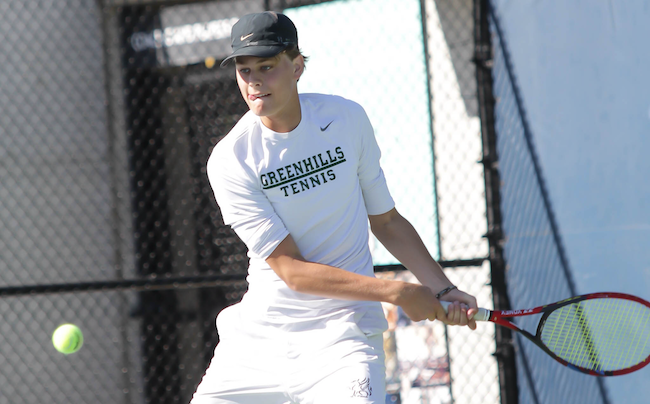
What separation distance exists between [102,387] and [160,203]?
1373mm

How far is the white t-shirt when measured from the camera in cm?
206

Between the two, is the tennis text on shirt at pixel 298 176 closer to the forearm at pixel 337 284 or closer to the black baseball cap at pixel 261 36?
the forearm at pixel 337 284

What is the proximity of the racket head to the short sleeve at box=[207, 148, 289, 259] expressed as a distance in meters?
0.99

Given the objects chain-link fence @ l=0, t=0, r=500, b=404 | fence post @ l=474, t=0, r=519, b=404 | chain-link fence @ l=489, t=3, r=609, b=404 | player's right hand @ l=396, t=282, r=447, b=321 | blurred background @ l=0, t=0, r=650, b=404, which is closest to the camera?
player's right hand @ l=396, t=282, r=447, b=321

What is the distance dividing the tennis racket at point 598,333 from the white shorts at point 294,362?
68 cm

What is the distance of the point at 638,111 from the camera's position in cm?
247

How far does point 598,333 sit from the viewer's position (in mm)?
2613

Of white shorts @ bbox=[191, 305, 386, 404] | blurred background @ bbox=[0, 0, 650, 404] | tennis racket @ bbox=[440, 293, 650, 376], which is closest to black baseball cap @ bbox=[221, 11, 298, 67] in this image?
white shorts @ bbox=[191, 305, 386, 404]

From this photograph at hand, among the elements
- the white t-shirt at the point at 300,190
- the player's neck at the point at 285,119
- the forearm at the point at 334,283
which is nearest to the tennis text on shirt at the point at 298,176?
the white t-shirt at the point at 300,190

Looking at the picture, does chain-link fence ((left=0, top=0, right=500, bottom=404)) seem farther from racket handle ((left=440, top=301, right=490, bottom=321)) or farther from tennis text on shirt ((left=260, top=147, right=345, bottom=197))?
tennis text on shirt ((left=260, top=147, right=345, bottom=197))

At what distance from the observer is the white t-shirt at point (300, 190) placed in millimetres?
2061

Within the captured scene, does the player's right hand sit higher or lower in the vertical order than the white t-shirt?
lower

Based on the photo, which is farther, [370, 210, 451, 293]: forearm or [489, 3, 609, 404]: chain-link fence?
[489, 3, 609, 404]: chain-link fence

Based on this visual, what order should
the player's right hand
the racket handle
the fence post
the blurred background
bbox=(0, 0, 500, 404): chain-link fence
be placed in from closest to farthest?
1. the player's right hand
2. the racket handle
3. the blurred background
4. the fence post
5. bbox=(0, 0, 500, 404): chain-link fence
